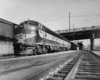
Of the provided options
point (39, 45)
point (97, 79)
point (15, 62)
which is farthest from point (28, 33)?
point (97, 79)

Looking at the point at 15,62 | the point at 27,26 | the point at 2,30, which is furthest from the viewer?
the point at 2,30

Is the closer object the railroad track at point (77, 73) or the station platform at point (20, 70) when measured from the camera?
the railroad track at point (77, 73)

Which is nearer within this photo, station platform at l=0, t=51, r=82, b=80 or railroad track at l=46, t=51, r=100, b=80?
railroad track at l=46, t=51, r=100, b=80

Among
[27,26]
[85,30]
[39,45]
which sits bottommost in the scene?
[39,45]

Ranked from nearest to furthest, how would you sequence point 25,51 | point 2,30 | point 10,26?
point 25,51 < point 2,30 < point 10,26

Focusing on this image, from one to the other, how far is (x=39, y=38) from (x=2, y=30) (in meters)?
6.15

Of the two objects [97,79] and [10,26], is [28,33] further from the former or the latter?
[97,79]

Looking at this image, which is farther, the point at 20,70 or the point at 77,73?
the point at 20,70

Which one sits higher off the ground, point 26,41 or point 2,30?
point 2,30

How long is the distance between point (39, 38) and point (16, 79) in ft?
26.6

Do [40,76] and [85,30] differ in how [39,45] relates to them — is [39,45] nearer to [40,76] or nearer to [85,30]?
[40,76]

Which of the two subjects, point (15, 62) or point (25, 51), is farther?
point (25, 51)

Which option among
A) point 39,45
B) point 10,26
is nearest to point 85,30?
point 10,26

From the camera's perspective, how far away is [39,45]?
40.1 feet
